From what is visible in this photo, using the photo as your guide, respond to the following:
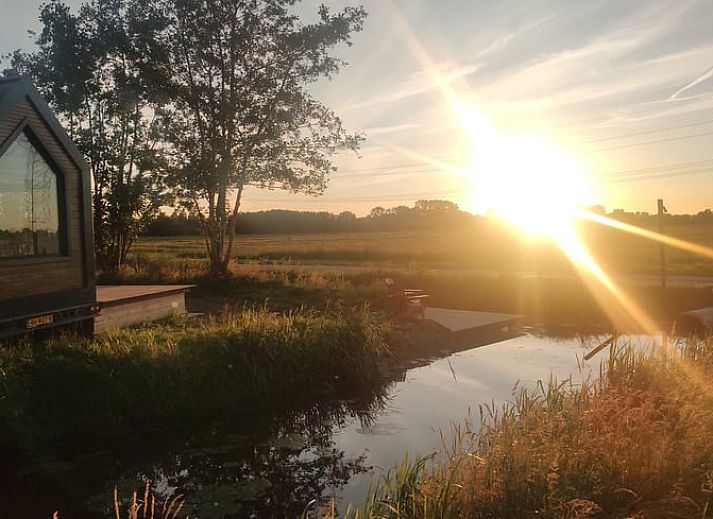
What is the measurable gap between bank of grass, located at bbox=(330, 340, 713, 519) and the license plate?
585 centimetres

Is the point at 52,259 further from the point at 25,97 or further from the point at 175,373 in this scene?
the point at 175,373

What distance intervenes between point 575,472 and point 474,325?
9.02m

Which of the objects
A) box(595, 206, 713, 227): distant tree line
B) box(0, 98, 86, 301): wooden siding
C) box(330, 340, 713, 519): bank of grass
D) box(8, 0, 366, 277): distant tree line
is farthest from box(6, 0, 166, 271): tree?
box(595, 206, 713, 227): distant tree line

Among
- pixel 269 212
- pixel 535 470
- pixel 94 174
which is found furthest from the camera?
pixel 269 212

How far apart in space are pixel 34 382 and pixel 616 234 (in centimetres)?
5814

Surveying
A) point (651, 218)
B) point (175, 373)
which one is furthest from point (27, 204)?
point (651, 218)

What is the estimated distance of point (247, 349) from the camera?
9.27 metres

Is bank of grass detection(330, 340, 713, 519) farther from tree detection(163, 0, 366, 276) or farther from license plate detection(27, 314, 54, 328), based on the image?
tree detection(163, 0, 366, 276)

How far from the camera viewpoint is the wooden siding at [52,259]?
28.2 feet

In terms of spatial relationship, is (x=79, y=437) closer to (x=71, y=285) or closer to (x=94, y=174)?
(x=71, y=285)

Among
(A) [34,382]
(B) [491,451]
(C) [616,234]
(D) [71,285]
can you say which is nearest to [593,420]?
(B) [491,451]

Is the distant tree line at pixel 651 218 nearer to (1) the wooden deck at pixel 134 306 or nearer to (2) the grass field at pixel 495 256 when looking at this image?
(2) the grass field at pixel 495 256

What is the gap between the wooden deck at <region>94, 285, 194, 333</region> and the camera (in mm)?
10836

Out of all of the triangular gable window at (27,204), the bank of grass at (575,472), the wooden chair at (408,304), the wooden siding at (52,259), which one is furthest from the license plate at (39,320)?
the wooden chair at (408,304)
